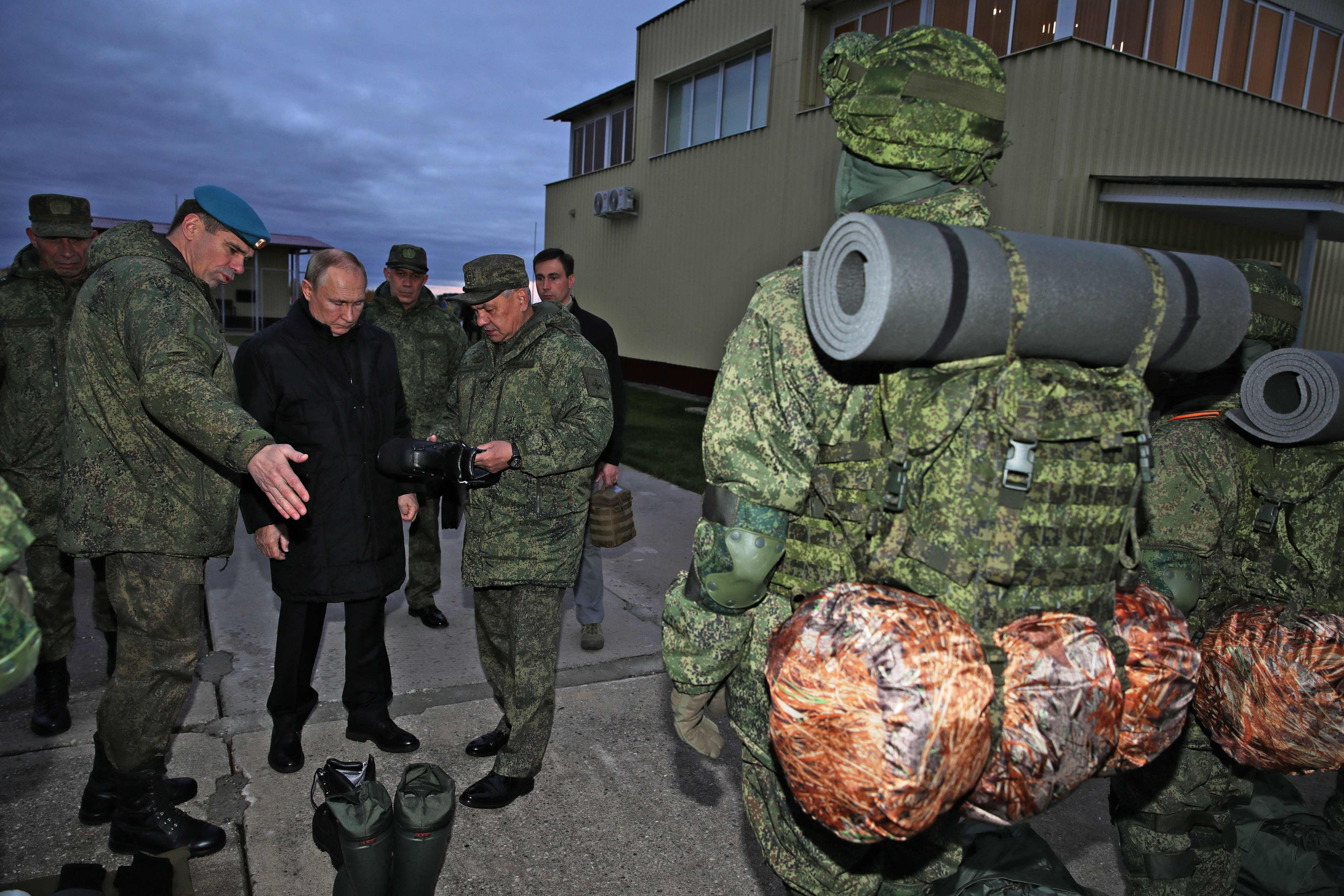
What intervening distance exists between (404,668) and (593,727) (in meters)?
1.18

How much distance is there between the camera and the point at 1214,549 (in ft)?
7.90

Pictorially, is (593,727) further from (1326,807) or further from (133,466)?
(1326,807)

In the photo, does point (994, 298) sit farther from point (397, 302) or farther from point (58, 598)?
point (397, 302)

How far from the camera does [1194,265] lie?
1722 millimetres

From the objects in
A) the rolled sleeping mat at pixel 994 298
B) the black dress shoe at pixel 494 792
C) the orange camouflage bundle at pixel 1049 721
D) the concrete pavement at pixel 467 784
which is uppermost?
the rolled sleeping mat at pixel 994 298

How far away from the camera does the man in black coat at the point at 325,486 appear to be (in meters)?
3.21

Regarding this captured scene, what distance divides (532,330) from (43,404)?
8.51 ft

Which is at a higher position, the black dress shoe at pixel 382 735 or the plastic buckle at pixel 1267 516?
the plastic buckle at pixel 1267 516

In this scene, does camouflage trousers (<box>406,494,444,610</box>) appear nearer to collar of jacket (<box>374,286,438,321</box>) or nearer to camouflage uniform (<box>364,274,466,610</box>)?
camouflage uniform (<box>364,274,466,610</box>)

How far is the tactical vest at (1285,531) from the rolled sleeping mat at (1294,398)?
68 mm

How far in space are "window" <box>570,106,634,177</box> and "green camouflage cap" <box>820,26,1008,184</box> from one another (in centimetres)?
1829

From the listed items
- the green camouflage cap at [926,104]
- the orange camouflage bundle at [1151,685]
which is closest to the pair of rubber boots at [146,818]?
the orange camouflage bundle at [1151,685]

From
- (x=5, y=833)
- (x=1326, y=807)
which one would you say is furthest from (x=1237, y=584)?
(x=5, y=833)

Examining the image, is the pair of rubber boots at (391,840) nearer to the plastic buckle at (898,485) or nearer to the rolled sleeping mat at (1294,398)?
the plastic buckle at (898,485)
